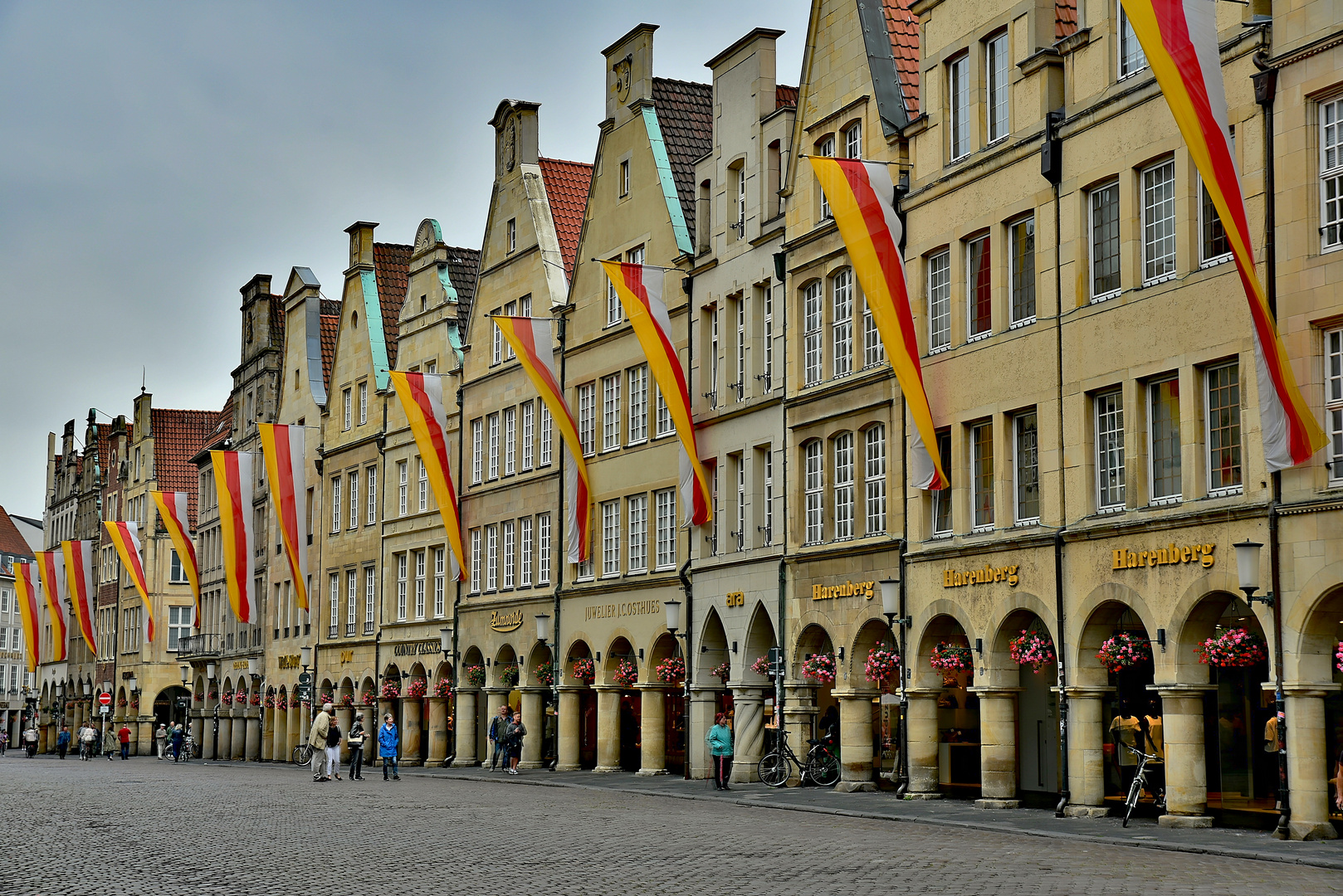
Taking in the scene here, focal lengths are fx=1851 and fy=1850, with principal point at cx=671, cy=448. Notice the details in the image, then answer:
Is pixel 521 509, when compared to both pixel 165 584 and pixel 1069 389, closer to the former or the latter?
pixel 1069 389

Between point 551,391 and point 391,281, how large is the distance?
2402cm

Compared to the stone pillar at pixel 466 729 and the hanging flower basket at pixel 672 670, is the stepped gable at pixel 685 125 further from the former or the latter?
the stone pillar at pixel 466 729

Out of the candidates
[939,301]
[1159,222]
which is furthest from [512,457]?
[1159,222]

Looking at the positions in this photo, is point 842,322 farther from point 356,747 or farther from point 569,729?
point 356,747

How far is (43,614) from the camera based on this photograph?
123688mm

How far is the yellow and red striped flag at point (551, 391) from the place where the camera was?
145ft

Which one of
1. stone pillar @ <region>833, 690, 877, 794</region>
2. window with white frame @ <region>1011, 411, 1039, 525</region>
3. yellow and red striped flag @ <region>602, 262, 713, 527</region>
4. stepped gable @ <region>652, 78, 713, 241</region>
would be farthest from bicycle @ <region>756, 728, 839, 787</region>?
stepped gable @ <region>652, 78, 713, 241</region>

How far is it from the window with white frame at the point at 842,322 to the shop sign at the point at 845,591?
13.9 ft

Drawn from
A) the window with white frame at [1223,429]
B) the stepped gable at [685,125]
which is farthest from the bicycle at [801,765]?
the stepped gable at [685,125]

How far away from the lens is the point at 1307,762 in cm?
2402

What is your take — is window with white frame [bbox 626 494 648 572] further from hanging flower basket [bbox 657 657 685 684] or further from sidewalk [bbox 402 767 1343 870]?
sidewalk [bbox 402 767 1343 870]

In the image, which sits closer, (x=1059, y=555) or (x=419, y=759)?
(x=1059, y=555)

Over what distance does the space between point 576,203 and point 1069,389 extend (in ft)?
87.0

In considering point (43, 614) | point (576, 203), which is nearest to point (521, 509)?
point (576, 203)
